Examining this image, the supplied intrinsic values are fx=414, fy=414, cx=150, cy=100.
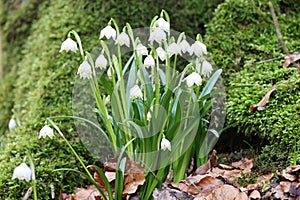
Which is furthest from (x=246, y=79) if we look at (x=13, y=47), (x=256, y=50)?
(x=13, y=47)

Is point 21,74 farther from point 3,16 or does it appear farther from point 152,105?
point 152,105

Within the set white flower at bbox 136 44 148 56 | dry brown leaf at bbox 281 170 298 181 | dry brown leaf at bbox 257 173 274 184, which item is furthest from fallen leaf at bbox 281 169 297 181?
white flower at bbox 136 44 148 56

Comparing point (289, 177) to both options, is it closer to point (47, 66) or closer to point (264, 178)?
point (264, 178)

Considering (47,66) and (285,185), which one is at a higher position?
(47,66)

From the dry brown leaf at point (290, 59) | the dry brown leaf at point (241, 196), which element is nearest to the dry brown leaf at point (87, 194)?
the dry brown leaf at point (241, 196)

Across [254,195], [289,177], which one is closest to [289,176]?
[289,177]

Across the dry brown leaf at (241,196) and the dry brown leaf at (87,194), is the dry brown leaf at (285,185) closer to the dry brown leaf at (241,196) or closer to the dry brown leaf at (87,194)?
the dry brown leaf at (241,196)
